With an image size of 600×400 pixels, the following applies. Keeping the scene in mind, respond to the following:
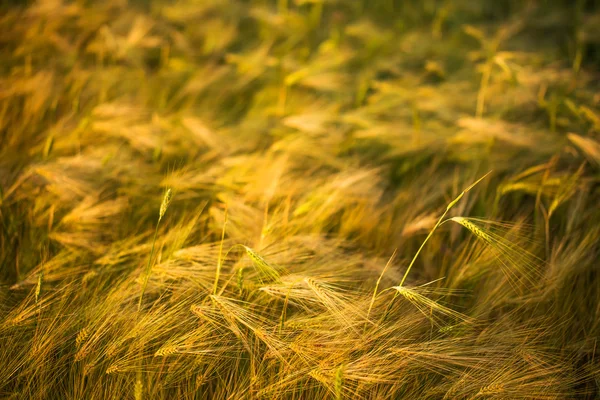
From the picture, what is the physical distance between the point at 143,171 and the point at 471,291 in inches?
41.5

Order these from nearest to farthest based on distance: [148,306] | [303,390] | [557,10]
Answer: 1. [303,390]
2. [148,306]
3. [557,10]

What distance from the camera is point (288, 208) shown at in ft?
4.01

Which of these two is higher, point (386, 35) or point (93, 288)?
point (386, 35)

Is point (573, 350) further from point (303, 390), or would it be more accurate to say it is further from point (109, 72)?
point (109, 72)

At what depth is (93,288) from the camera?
3.49 ft

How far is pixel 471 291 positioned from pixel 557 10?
2.06 meters

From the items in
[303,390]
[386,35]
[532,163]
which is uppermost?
[386,35]

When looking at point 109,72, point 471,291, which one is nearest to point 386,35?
point 109,72

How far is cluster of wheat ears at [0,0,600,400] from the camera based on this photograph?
90 centimetres

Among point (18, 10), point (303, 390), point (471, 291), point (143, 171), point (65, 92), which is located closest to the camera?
point (303, 390)

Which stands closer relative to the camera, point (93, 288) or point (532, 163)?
point (93, 288)

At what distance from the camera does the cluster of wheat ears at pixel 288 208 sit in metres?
0.90

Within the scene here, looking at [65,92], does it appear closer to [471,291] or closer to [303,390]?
[303,390]

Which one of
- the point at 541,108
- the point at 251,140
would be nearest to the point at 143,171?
the point at 251,140
